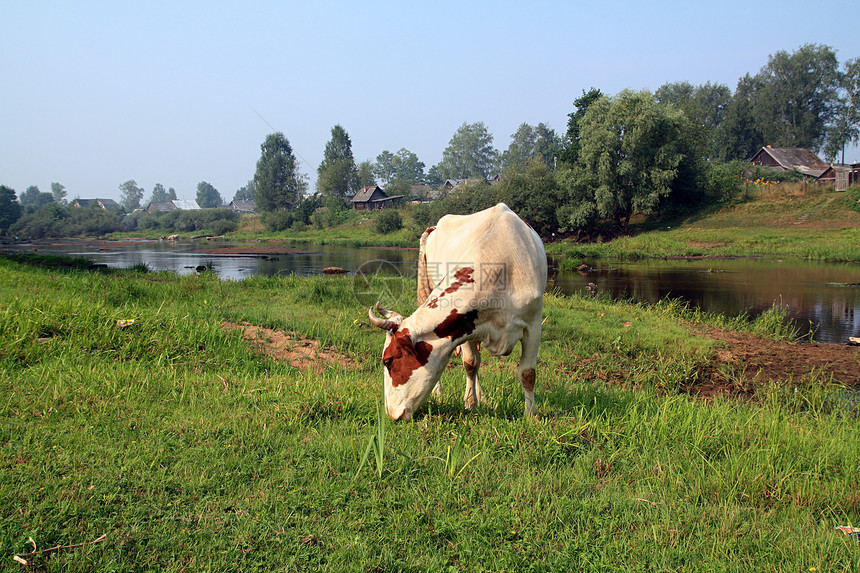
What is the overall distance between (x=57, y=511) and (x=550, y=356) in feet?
22.7

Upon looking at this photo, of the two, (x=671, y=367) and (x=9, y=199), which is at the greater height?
(x=9, y=199)

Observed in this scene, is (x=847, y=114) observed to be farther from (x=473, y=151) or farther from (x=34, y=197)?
(x=34, y=197)

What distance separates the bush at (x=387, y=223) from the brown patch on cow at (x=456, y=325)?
4745 centimetres

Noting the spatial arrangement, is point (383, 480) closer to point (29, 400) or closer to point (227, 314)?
point (29, 400)

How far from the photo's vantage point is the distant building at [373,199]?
6868 cm

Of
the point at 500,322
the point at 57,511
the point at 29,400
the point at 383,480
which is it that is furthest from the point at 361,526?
the point at 29,400

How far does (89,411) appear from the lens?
15.0 feet

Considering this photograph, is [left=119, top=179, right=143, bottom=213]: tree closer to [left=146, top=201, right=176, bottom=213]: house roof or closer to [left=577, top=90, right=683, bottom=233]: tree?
[left=146, top=201, right=176, bottom=213]: house roof

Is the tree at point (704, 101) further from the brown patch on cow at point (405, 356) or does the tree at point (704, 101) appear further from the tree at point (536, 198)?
the brown patch on cow at point (405, 356)

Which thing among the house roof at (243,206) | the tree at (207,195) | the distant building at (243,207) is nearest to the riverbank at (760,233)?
the distant building at (243,207)

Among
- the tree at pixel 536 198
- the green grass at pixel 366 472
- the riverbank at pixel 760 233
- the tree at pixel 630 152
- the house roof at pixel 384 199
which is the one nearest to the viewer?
the green grass at pixel 366 472

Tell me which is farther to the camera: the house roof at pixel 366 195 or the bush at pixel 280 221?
the house roof at pixel 366 195

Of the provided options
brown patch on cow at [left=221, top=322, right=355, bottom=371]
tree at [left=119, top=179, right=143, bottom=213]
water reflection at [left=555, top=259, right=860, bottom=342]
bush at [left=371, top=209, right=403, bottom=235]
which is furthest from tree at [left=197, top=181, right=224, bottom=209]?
brown patch on cow at [left=221, top=322, right=355, bottom=371]

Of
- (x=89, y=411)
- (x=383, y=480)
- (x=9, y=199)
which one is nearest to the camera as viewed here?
(x=383, y=480)
